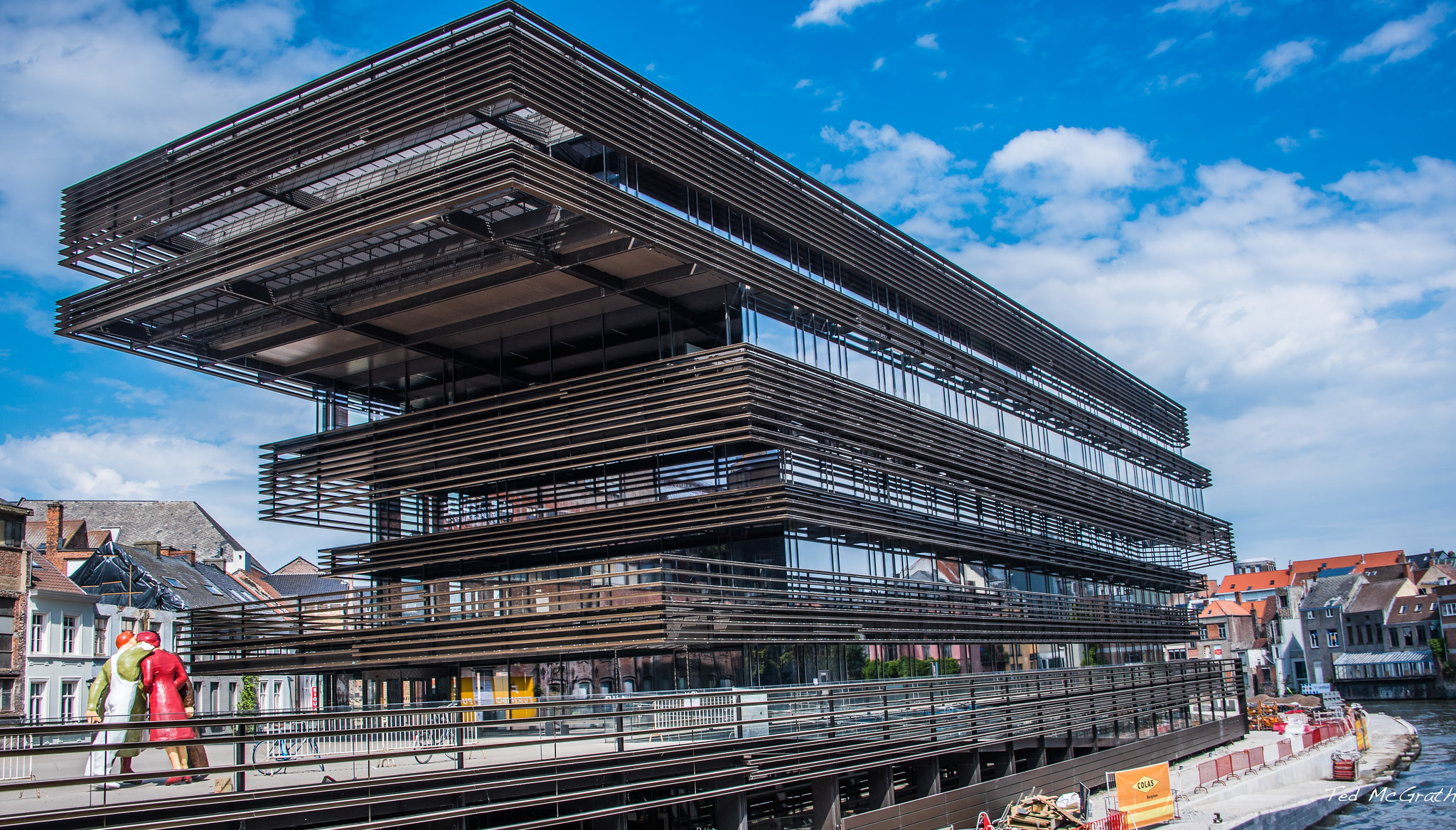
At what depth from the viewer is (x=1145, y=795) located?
22547 millimetres

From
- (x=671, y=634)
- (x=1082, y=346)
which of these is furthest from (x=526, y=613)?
(x=1082, y=346)

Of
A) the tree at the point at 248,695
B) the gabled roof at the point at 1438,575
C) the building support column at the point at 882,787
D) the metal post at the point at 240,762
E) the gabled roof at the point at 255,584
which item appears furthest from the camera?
the gabled roof at the point at 1438,575

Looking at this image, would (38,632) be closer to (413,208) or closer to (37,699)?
(37,699)

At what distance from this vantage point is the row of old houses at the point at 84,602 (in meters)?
38.8

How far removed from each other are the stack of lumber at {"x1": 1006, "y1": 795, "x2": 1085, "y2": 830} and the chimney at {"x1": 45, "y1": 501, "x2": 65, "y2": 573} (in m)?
42.4

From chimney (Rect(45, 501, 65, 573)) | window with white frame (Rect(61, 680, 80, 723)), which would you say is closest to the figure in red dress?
window with white frame (Rect(61, 680, 80, 723))

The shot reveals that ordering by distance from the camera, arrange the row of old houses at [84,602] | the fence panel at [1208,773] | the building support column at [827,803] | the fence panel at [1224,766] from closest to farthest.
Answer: the building support column at [827,803]
the fence panel at [1208,773]
the fence panel at [1224,766]
the row of old houses at [84,602]

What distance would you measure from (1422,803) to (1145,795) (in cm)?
1635

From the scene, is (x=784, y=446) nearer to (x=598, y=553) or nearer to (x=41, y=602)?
Answer: (x=598, y=553)

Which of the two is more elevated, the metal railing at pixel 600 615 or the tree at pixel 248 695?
the metal railing at pixel 600 615

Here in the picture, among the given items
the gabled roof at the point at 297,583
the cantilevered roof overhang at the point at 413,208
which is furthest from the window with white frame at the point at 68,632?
the gabled roof at the point at 297,583

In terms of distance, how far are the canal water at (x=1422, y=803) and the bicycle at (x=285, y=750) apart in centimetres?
2731

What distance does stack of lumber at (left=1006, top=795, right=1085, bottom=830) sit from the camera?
19.8m

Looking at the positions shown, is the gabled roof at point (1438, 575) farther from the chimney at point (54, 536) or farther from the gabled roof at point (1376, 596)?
the chimney at point (54, 536)
